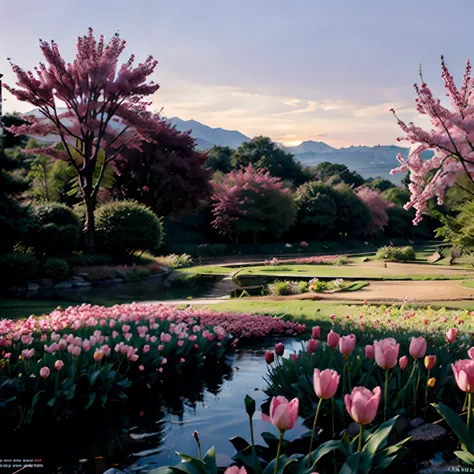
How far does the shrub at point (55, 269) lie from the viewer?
17.0 metres

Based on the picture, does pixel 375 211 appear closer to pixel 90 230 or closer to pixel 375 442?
pixel 90 230

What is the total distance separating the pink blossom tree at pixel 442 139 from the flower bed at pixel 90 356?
3259 mm

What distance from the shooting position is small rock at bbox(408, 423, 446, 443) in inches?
141

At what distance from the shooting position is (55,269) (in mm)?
17062

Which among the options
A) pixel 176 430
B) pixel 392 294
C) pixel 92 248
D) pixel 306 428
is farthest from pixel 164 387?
pixel 92 248

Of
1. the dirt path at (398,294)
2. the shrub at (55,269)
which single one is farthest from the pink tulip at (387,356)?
the shrub at (55,269)

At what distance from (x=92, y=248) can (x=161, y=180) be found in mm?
9909

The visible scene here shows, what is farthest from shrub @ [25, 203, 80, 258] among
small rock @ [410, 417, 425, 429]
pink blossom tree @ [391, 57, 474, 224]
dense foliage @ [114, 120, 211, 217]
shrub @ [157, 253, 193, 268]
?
small rock @ [410, 417, 425, 429]

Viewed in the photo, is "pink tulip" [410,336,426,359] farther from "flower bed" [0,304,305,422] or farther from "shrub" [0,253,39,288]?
"shrub" [0,253,39,288]

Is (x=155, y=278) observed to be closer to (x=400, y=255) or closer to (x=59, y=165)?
(x=400, y=255)

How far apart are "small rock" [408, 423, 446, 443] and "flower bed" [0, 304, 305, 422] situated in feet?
7.87

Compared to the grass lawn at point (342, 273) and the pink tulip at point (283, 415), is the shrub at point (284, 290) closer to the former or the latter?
the grass lawn at point (342, 273)

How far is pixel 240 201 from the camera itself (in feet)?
109

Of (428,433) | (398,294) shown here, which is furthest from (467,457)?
(398,294)
